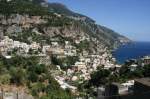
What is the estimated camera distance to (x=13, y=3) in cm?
Result: 9281

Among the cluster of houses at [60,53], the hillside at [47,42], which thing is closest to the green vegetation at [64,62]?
the hillside at [47,42]

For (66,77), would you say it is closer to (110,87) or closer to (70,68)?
(70,68)

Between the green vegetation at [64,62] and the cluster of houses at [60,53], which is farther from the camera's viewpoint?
the green vegetation at [64,62]

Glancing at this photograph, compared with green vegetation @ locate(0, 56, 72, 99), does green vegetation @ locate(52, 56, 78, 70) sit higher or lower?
lower

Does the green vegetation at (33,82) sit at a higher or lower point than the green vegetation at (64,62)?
higher

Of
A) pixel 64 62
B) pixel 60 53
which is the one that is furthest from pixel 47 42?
pixel 64 62

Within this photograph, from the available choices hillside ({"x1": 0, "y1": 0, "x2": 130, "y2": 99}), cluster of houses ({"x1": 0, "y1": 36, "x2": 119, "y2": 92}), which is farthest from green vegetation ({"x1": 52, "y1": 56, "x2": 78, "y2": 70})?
cluster of houses ({"x1": 0, "y1": 36, "x2": 119, "y2": 92})

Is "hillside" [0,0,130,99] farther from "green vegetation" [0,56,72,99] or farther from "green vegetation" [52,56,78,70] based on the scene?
"green vegetation" [0,56,72,99]

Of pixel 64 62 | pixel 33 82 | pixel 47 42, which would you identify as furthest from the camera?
pixel 47 42

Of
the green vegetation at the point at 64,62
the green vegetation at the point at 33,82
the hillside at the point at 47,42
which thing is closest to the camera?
the green vegetation at the point at 33,82

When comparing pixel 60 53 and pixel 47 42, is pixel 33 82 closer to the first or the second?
pixel 60 53

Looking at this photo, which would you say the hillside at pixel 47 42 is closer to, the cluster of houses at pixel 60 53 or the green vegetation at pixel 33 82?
the cluster of houses at pixel 60 53

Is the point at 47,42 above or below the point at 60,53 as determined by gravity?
above

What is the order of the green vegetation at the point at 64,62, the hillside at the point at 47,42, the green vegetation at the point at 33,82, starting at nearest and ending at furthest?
1. the green vegetation at the point at 33,82
2. the hillside at the point at 47,42
3. the green vegetation at the point at 64,62
